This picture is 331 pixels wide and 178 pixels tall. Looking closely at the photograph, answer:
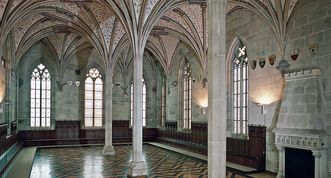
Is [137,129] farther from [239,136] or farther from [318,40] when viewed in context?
[318,40]

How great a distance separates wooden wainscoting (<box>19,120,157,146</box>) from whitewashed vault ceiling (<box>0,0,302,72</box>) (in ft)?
17.0

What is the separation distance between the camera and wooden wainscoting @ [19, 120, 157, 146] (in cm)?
2059

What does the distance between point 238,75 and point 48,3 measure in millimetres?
9582

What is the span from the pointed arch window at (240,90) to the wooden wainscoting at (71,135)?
11064mm

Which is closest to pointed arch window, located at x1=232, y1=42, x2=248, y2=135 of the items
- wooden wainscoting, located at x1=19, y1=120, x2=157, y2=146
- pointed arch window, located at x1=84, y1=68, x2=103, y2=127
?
wooden wainscoting, located at x1=19, y1=120, x2=157, y2=146

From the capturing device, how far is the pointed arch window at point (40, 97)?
69.5ft

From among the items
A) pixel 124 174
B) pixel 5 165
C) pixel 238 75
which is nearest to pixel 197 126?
pixel 238 75

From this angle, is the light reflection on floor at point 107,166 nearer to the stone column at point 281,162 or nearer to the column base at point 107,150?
the column base at point 107,150

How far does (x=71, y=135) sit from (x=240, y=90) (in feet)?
44.1

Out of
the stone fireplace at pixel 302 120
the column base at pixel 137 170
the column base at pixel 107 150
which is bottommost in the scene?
the column base at pixel 107 150

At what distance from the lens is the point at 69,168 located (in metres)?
12.3

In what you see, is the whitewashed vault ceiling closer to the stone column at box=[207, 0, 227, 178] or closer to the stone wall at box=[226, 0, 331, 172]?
the stone wall at box=[226, 0, 331, 172]

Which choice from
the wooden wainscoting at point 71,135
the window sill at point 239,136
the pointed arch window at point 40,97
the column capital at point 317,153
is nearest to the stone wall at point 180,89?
the window sill at point 239,136

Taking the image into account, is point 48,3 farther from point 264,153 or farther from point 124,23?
point 264,153
